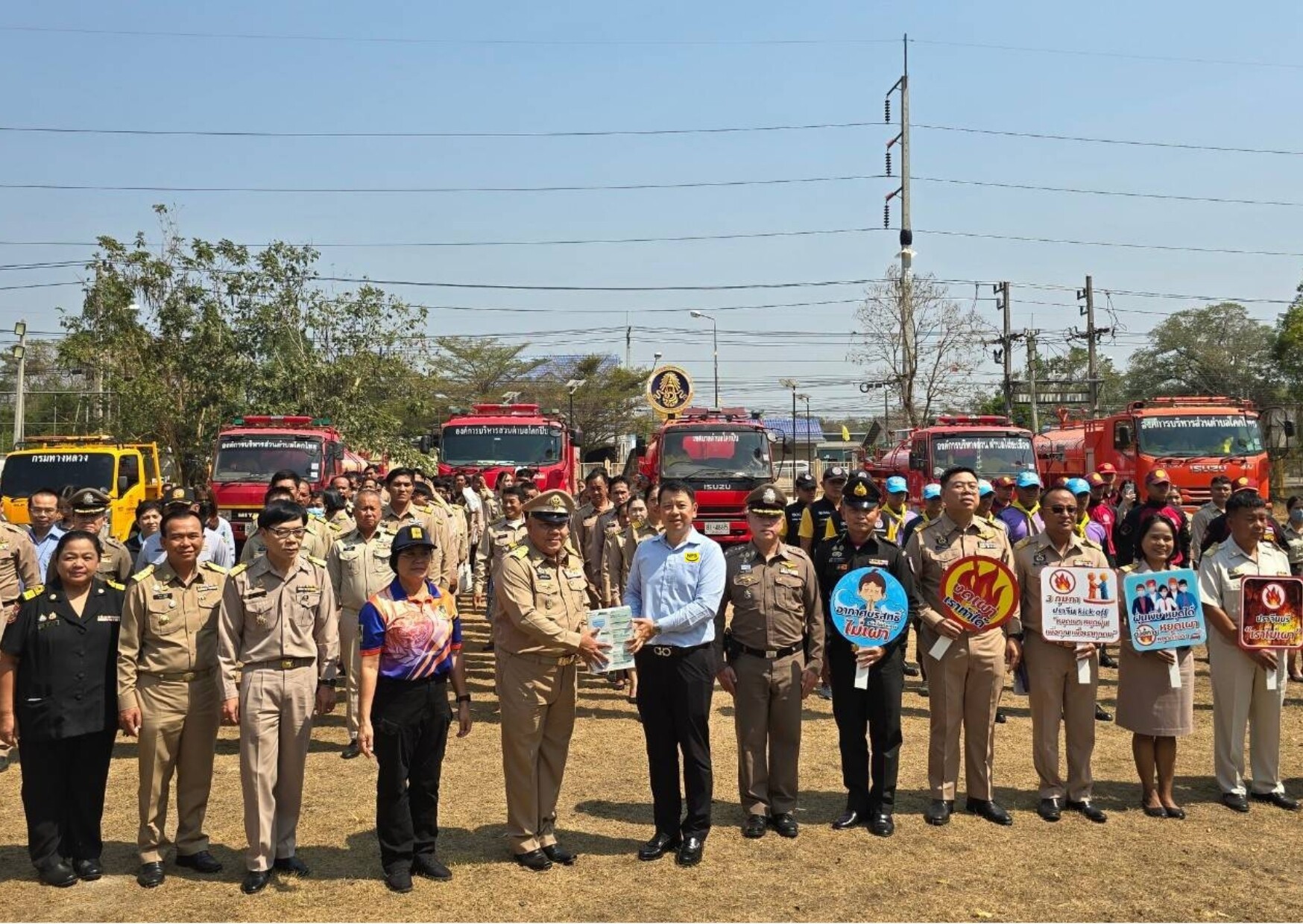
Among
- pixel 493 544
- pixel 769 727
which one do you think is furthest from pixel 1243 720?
pixel 493 544

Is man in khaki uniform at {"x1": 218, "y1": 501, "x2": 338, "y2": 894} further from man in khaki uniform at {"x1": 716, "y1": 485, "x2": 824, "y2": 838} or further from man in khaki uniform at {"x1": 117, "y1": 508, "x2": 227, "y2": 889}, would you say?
man in khaki uniform at {"x1": 716, "y1": 485, "x2": 824, "y2": 838}

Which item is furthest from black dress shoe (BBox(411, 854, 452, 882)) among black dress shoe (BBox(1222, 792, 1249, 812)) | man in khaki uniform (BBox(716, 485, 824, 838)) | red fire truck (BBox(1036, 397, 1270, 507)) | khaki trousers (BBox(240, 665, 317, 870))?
red fire truck (BBox(1036, 397, 1270, 507))

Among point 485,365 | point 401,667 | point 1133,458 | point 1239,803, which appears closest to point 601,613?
point 401,667

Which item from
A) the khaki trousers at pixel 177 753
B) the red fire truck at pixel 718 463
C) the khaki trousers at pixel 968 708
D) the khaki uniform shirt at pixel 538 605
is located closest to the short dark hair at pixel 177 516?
the khaki trousers at pixel 177 753

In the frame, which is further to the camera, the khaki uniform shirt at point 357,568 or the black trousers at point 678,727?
the khaki uniform shirt at point 357,568

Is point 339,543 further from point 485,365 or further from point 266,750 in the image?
point 485,365

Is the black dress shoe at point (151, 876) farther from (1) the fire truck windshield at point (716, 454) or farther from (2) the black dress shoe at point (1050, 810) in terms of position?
(1) the fire truck windshield at point (716, 454)

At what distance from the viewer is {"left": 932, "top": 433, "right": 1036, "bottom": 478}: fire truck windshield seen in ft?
67.5

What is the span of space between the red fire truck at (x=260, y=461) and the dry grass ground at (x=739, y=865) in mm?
12352

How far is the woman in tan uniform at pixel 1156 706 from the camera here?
21.7ft

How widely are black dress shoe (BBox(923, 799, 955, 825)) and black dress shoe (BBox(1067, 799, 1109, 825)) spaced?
74cm

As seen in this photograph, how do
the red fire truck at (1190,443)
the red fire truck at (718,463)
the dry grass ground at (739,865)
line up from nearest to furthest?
the dry grass ground at (739,865), the red fire truck at (718,463), the red fire truck at (1190,443)

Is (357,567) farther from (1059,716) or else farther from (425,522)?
(1059,716)

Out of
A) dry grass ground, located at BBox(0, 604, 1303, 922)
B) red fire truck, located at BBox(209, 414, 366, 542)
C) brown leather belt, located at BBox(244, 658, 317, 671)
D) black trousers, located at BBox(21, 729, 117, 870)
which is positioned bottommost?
dry grass ground, located at BBox(0, 604, 1303, 922)
